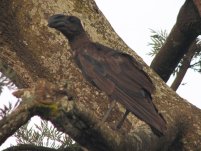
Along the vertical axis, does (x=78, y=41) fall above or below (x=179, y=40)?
below

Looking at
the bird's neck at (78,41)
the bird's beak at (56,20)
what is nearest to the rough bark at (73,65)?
the bird's neck at (78,41)

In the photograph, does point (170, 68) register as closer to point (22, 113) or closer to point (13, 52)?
point (13, 52)

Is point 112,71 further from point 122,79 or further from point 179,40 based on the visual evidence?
point 179,40

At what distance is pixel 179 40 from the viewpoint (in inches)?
202

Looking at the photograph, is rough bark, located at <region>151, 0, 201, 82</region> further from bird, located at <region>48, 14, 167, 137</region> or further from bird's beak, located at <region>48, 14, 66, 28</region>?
bird's beak, located at <region>48, 14, 66, 28</region>

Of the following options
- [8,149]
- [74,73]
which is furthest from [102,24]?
[8,149]

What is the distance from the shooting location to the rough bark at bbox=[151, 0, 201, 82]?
16.6 ft

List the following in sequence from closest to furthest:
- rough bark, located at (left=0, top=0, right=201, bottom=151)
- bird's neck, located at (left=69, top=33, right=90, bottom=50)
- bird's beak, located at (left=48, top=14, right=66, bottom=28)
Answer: rough bark, located at (left=0, top=0, right=201, bottom=151) < bird's beak, located at (left=48, top=14, right=66, bottom=28) < bird's neck, located at (left=69, top=33, right=90, bottom=50)

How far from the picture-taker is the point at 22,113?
293 cm

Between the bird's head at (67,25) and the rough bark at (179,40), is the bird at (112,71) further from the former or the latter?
the rough bark at (179,40)

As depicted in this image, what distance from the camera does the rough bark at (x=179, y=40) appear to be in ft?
16.6

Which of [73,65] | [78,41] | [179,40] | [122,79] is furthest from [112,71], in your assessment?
[179,40]

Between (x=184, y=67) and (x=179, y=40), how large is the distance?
0.69 feet

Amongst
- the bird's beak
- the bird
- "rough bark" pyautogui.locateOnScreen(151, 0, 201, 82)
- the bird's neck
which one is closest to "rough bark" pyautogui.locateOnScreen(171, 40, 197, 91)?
"rough bark" pyautogui.locateOnScreen(151, 0, 201, 82)
